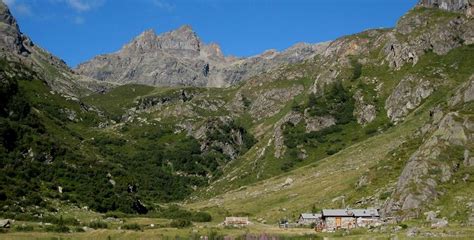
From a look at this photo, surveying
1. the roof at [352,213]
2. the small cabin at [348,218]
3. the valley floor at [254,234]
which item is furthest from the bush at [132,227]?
the roof at [352,213]

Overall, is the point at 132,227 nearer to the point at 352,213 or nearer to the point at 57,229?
the point at 57,229

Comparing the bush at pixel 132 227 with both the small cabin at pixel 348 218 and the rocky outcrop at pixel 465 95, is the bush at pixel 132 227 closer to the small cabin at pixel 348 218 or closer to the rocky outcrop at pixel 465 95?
the small cabin at pixel 348 218

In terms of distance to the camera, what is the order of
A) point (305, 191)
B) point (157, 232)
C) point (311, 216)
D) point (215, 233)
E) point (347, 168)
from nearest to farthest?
point (215, 233)
point (157, 232)
point (311, 216)
point (305, 191)
point (347, 168)

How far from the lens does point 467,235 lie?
7300 cm

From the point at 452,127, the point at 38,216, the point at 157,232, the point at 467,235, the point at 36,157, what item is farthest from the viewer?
the point at 36,157

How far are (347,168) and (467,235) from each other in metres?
119

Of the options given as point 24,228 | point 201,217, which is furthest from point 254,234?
point 201,217

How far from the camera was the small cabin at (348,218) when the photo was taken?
116188mm

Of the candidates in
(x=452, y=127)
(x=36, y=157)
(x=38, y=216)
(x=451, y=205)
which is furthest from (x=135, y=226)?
(x=452, y=127)

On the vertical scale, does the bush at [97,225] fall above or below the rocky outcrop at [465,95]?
below

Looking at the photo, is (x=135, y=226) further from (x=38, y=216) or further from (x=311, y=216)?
(x=311, y=216)

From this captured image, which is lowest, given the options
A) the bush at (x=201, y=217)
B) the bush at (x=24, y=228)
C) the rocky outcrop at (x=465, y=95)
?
the bush at (x=24, y=228)

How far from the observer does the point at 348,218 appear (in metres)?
122

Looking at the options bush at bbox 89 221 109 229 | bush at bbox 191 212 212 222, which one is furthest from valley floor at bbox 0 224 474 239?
bush at bbox 191 212 212 222
